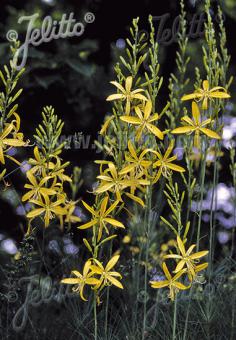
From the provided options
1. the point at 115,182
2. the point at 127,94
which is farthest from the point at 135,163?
the point at 127,94

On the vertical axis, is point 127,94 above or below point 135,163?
above

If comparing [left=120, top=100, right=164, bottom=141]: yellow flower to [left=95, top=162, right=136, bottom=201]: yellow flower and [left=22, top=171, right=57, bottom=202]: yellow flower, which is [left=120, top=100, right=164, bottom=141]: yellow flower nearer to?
[left=95, top=162, right=136, bottom=201]: yellow flower

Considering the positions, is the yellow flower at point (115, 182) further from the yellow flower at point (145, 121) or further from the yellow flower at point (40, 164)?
the yellow flower at point (40, 164)

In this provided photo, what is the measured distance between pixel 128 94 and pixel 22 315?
1.30 m

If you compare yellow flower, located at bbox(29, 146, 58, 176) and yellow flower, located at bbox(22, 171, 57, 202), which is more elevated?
yellow flower, located at bbox(29, 146, 58, 176)

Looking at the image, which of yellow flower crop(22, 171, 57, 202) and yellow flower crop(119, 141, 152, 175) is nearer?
yellow flower crop(119, 141, 152, 175)

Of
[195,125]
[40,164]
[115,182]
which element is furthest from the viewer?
[40,164]

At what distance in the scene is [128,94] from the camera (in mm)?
2516

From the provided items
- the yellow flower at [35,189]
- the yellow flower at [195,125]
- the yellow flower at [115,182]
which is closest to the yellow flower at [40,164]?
the yellow flower at [35,189]

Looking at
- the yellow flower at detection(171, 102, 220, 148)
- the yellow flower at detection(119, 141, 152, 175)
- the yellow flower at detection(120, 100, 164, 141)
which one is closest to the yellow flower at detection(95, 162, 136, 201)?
the yellow flower at detection(119, 141, 152, 175)

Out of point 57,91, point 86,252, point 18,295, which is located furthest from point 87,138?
point 18,295

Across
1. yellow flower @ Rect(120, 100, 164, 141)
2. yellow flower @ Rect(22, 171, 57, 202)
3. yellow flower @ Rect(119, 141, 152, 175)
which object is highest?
yellow flower @ Rect(120, 100, 164, 141)

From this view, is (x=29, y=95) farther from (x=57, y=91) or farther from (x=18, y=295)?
(x=18, y=295)

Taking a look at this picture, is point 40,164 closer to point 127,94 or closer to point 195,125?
point 127,94
